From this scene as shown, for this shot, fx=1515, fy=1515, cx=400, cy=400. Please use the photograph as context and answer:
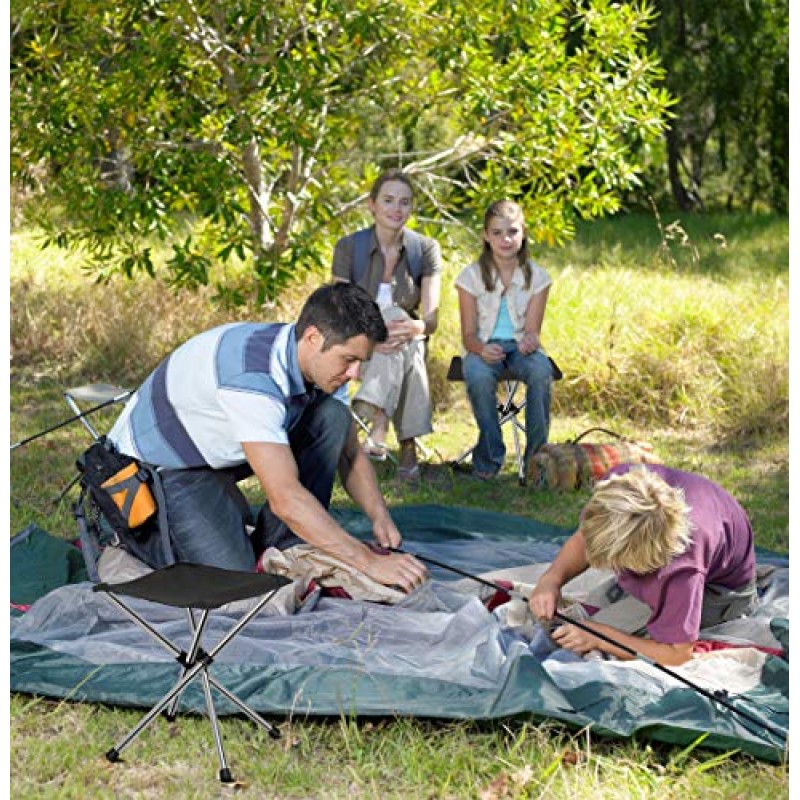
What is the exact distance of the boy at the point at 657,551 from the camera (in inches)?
137

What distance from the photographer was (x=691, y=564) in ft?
11.7

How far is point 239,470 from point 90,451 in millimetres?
432

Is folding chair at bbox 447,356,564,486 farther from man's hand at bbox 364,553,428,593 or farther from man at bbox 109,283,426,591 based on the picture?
man's hand at bbox 364,553,428,593

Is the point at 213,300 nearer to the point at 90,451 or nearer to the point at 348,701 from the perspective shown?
the point at 90,451

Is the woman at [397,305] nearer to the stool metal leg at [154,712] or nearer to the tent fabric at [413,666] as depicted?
the tent fabric at [413,666]

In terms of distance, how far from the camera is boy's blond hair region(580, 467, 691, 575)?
136 inches

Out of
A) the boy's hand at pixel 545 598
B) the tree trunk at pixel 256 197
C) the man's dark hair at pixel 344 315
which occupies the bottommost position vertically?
the boy's hand at pixel 545 598

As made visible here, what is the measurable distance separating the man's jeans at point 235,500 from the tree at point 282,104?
2.64m

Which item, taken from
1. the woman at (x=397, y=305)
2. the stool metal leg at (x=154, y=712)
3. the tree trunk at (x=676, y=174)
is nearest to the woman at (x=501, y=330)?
the woman at (x=397, y=305)

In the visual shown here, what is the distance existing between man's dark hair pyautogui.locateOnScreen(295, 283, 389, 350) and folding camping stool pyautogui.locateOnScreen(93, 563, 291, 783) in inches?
32.8

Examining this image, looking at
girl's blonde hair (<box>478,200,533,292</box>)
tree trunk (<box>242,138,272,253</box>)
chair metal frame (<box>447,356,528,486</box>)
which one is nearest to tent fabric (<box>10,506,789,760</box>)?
chair metal frame (<box>447,356,528,486</box>)

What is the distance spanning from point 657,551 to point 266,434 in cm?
108

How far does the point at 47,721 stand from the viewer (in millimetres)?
3564

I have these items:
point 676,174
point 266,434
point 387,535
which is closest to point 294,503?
point 266,434
